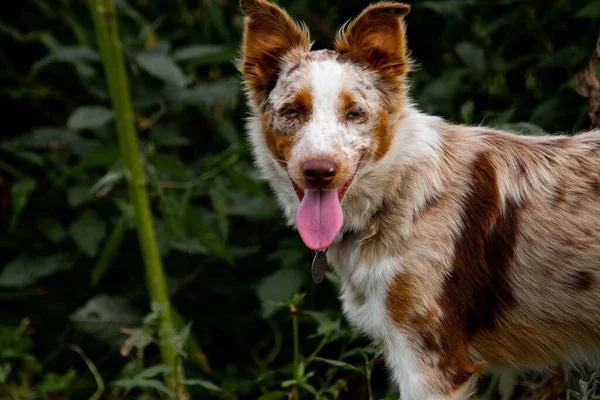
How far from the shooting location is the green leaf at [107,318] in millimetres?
5348

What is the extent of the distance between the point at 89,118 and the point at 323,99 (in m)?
2.07

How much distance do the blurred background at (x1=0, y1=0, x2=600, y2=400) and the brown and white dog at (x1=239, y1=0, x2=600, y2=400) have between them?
0.62m

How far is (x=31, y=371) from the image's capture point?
5.79 meters

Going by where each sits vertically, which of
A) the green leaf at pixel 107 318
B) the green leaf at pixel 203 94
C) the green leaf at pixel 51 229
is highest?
the green leaf at pixel 203 94

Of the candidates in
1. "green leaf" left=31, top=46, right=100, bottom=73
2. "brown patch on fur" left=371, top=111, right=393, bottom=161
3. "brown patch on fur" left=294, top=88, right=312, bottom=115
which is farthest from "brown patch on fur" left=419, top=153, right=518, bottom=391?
"green leaf" left=31, top=46, right=100, bottom=73

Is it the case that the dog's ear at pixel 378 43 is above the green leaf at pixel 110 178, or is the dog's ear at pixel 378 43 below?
above

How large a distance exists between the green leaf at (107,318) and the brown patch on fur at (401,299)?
7.60 ft

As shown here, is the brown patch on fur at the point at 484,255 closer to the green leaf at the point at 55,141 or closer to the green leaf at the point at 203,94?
the green leaf at the point at 203,94

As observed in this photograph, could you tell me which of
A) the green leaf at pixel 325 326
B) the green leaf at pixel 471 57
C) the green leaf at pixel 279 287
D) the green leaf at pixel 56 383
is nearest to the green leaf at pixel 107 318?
the green leaf at pixel 56 383

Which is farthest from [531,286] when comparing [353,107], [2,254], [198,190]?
[2,254]

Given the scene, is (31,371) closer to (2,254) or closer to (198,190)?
(2,254)

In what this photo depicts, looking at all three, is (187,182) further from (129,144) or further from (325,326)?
(325,326)

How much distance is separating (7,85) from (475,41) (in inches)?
121

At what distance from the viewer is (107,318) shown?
5.39 m
